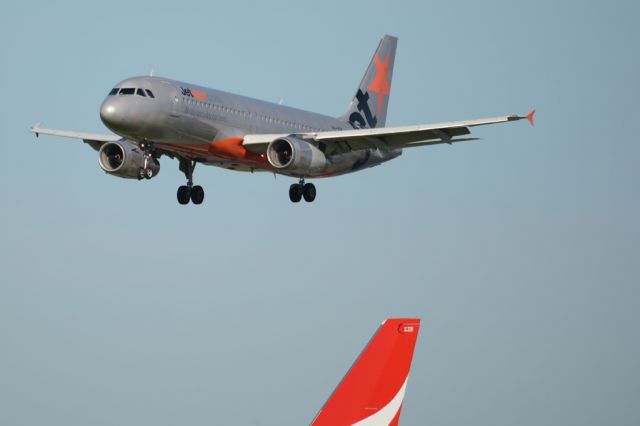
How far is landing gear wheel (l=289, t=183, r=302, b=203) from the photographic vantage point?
184 ft

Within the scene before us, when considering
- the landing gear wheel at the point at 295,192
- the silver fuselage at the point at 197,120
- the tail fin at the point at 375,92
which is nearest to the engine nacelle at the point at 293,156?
the silver fuselage at the point at 197,120

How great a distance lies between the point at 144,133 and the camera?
48.2 meters

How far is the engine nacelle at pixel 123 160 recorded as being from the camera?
51.4 meters

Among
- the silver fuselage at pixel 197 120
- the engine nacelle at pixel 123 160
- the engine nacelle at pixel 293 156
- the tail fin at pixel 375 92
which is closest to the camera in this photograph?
the silver fuselage at pixel 197 120

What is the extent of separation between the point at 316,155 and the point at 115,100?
367 inches

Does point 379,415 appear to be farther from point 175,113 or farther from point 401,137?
point 401,137

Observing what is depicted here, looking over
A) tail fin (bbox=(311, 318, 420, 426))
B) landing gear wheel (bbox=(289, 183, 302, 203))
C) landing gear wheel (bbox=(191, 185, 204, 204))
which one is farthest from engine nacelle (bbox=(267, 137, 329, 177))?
tail fin (bbox=(311, 318, 420, 426))

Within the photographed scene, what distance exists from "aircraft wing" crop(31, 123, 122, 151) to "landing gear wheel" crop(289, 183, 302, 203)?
26.2ft

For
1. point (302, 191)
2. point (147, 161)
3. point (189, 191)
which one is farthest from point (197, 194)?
point (147, 161)

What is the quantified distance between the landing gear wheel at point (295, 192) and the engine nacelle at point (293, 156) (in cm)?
308

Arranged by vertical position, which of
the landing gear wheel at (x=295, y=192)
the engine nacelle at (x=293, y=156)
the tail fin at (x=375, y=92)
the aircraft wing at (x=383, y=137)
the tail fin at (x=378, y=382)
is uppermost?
the tail fin at (x=375, y=92)

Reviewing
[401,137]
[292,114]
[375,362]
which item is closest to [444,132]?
[401,137]

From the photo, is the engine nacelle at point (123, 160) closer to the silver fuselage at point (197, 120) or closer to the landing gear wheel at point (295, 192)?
the silver fuselage at point (197, 120)

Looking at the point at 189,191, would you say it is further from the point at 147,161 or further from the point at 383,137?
the point at 383,137
